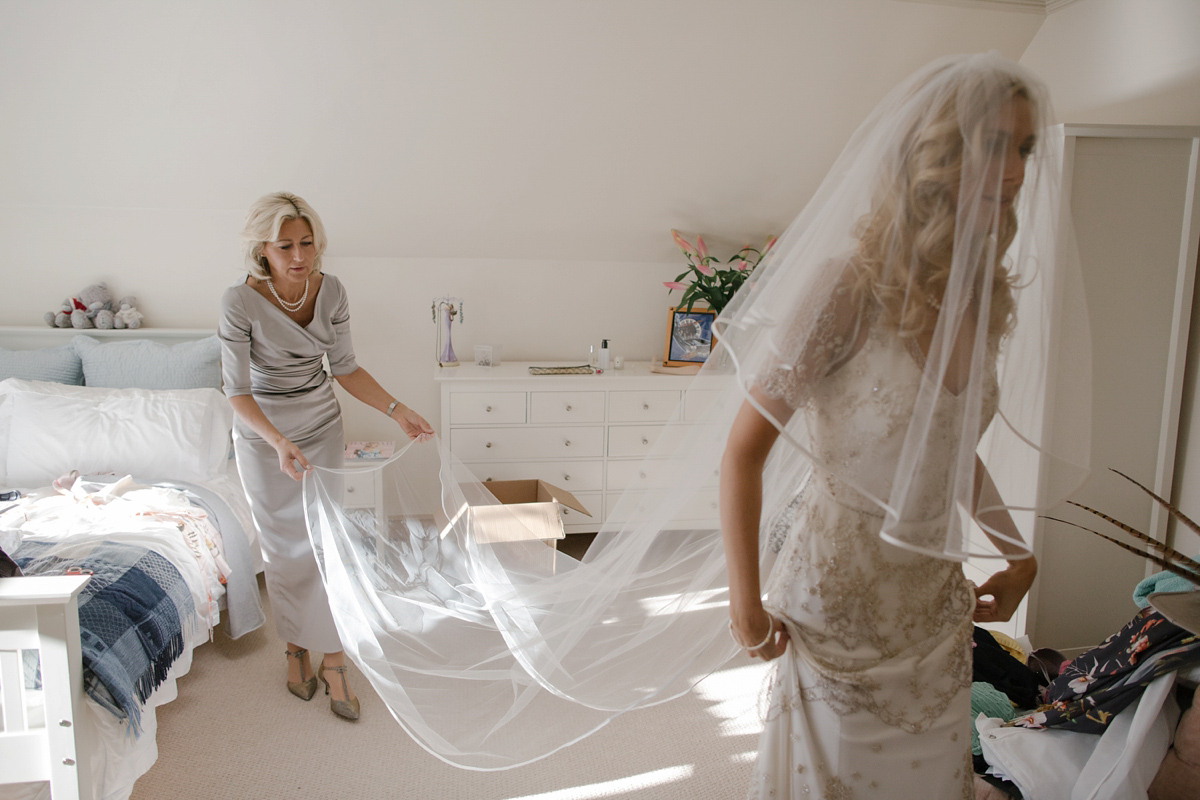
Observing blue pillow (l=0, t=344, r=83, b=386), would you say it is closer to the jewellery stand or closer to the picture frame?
the jewellery stand

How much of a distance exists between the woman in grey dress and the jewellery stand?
41.4 inches

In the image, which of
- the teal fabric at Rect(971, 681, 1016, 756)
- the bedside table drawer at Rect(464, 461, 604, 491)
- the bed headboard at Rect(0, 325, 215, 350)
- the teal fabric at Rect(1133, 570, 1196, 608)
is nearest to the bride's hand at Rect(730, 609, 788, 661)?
the teal fabric at Rect(971, 681, 1016, 756)

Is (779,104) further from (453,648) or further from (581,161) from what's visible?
(453,648)

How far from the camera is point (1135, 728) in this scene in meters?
1.40

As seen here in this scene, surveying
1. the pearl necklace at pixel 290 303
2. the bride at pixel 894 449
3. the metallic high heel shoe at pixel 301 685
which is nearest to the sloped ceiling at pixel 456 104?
the pearl necklace at pixel 290 303

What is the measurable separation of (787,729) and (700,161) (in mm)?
2648

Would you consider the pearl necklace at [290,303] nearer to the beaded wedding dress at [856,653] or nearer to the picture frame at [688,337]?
the beaded wedding dress at [856,653]

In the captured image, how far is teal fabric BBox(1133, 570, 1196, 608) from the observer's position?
5.30 ft

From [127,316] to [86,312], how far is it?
0.16 meters

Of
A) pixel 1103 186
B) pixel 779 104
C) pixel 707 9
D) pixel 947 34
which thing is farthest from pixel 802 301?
pixel 947 34

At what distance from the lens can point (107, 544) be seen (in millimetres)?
2086

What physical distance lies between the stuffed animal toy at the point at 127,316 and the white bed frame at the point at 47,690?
6.28 feet

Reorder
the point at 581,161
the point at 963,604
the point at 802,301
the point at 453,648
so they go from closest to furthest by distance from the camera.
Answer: the point at 802,301
the point at 963,604
the point at 453,648
the point at 581,161

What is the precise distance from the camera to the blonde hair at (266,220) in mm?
1927
